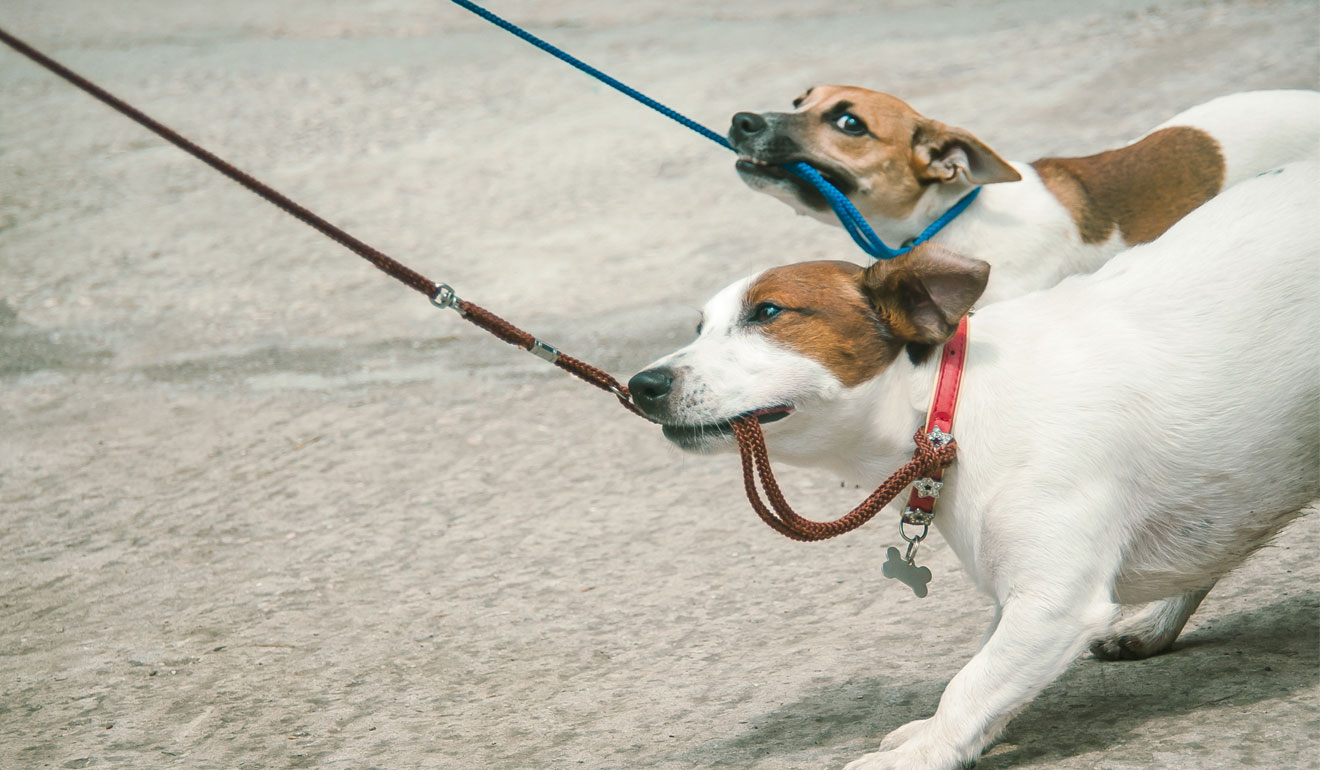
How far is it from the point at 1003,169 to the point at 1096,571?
5.95 feet

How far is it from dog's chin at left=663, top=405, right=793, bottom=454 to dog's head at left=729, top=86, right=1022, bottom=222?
1684 mm

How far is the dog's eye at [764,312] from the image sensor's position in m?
2.63

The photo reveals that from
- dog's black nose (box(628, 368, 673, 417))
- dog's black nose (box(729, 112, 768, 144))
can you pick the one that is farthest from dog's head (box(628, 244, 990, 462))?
dog's black nose (box(729, 112, 768, 144))

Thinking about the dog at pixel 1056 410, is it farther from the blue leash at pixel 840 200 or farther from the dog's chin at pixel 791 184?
the dog's chin at pixel 791 184

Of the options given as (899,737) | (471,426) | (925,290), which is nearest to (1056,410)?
(925,290)

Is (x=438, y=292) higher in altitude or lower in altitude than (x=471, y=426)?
higher

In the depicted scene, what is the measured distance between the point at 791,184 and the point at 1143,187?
1.16m

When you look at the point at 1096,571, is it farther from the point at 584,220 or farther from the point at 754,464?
A: the point at 584,220

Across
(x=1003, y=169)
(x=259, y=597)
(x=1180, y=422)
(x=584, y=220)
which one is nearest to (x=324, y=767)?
(x=259, y=597)

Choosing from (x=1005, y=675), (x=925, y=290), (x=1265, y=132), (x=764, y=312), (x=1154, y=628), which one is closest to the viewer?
(x=1005, y=675)

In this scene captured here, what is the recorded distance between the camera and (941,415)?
8.46ft

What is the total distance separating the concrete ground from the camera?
117 inches

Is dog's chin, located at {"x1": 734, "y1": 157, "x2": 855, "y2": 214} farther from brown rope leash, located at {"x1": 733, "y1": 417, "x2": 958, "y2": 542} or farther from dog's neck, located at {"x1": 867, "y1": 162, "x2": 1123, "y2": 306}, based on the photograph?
brown rope leash, located at {"x1": 733, "y1": 417, "x2": 958, "y2": 542}

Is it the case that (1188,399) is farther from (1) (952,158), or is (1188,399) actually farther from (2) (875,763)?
(1) (952,158)
